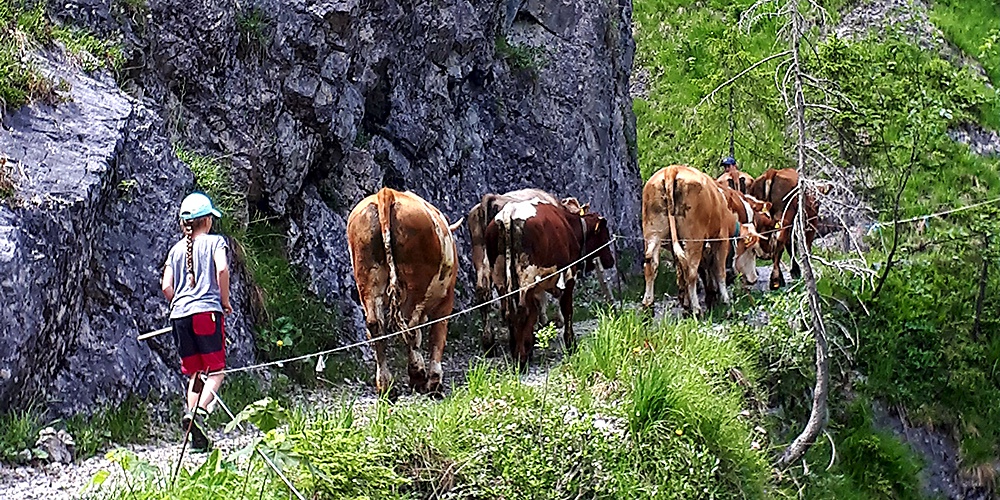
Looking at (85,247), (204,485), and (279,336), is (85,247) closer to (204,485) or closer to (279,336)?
(279,336)

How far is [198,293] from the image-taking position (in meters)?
6.22

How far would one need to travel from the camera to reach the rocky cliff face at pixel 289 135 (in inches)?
275

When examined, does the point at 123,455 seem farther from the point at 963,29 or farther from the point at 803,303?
the point at 963,29

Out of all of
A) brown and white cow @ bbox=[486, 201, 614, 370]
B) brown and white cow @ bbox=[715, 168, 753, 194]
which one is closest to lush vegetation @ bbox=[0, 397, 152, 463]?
brown and white cow @ bbox=[486, 201, 614, 370]

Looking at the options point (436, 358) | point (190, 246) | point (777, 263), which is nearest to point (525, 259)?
point (436, 358)

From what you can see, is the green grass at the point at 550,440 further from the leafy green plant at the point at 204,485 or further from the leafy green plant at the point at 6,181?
the leafy green plant at the point at 6,181

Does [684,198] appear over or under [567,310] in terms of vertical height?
over

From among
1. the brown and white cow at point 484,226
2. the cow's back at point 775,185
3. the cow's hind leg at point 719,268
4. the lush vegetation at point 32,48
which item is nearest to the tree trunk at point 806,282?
the brown and white cow at point 484,226

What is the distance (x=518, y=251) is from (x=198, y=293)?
3831 millimetres

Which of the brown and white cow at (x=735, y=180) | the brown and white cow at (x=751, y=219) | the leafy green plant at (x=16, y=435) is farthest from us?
the brown and white cow at (x=735, y=180)

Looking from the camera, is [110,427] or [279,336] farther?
[279,336]

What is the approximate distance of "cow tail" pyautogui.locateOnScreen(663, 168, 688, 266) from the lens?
10.5 m

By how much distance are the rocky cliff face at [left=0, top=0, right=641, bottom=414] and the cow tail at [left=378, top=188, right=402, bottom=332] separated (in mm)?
1603

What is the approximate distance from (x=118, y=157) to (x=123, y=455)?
12.4ft
